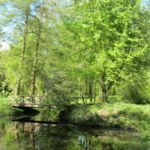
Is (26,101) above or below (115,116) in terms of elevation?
above

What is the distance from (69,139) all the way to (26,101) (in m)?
12.2

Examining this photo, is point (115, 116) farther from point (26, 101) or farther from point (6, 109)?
point (6, 109)

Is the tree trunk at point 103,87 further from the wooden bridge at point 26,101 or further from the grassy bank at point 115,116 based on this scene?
the wooden bridge at point 26,101

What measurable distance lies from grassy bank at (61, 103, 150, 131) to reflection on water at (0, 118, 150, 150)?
38.7 inches

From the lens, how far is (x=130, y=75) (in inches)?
955

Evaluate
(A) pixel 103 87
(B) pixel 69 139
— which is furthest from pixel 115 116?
(B) pixel 69 139

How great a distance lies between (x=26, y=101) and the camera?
1071 inches

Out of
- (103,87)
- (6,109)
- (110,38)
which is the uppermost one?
(110,38)

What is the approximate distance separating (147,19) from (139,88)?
311 inches

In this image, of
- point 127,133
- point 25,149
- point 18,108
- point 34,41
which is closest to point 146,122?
point 127,133

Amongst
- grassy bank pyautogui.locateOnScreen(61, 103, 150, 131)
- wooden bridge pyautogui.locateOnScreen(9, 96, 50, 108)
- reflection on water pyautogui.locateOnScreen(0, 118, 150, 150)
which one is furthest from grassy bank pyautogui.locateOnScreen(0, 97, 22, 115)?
grassy bank pyautogui.locateOnScreen(61, 103, 150, 131)

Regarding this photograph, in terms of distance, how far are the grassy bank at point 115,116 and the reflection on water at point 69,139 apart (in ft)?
3.22

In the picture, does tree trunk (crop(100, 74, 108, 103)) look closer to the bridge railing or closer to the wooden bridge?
the wooden bridge

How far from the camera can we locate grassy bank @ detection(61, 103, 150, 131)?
19.9 meters
